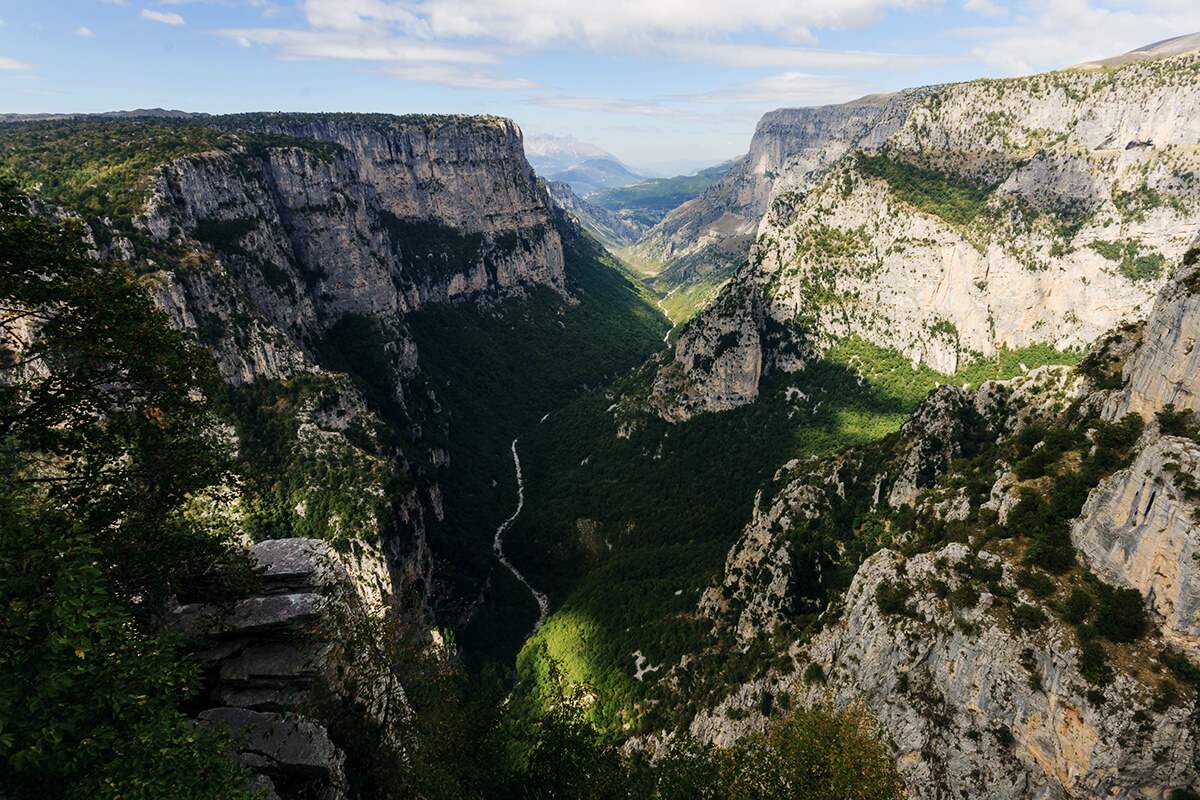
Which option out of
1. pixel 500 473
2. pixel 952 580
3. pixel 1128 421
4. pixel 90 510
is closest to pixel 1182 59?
pixel 1128 421

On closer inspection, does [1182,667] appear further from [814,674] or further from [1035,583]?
[814,674]

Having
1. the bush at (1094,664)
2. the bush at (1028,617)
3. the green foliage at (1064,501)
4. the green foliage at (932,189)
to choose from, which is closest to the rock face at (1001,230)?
the green foliage at (932,189)

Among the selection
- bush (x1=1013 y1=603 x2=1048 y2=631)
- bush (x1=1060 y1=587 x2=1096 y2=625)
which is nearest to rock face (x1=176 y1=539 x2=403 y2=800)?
bush (x1=1013 y1=603 x2=1048 y2=631)

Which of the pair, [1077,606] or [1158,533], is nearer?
[1158,533]

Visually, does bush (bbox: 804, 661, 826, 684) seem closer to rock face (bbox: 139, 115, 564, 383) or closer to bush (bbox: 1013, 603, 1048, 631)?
bush (bbox: 1013, 603, 1048, 631)

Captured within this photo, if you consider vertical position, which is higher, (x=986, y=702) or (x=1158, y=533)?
(x=1158, y=533)

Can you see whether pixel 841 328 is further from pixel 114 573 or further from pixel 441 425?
pixel 114 573

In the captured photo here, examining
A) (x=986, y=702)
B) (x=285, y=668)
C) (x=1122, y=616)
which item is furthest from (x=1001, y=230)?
(x=285, y=668)
